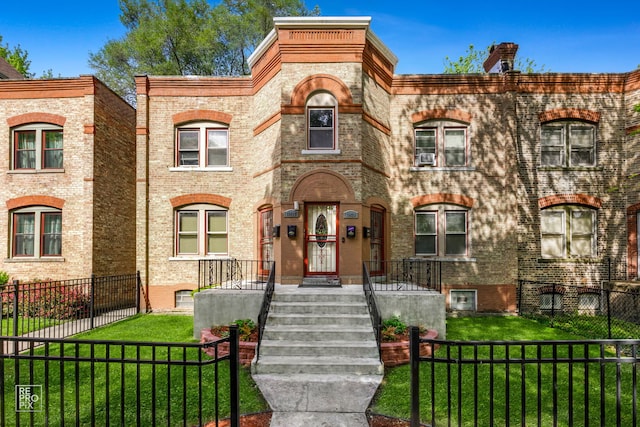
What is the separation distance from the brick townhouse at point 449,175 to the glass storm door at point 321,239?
1856mm

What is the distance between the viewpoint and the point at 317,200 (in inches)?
447

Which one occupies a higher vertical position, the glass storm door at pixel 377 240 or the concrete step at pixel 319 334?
the glass storm door at pixel 377 240

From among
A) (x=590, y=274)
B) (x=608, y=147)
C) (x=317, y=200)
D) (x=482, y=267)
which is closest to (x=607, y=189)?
(x=608, y=147)

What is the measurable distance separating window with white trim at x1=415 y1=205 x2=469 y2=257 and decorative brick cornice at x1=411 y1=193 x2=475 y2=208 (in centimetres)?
24

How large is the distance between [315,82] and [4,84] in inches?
452

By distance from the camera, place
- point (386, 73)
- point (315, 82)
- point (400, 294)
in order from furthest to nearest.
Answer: point (386, 73) < point (315, 82) < point (400, 294)

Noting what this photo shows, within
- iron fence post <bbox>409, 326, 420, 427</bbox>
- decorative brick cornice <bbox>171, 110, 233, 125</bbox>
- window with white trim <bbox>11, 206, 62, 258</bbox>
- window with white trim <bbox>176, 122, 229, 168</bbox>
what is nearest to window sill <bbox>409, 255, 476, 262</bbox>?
window with white trim <bbox>176, 122, 229, 168</bbox>

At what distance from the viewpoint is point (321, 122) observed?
38.5 feet

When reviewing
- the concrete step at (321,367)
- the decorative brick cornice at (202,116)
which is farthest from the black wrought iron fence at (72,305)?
the concrete step at (321,367)

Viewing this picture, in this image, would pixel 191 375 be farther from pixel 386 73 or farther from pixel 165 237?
pixel 386 73

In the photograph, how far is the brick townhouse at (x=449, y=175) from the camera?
13.3m

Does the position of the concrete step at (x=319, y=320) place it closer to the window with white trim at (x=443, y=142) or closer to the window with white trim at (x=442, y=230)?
the window with white trim at (x=442, y=230)

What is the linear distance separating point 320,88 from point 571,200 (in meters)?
9.77

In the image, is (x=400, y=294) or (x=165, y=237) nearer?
(x=400, y=294)
